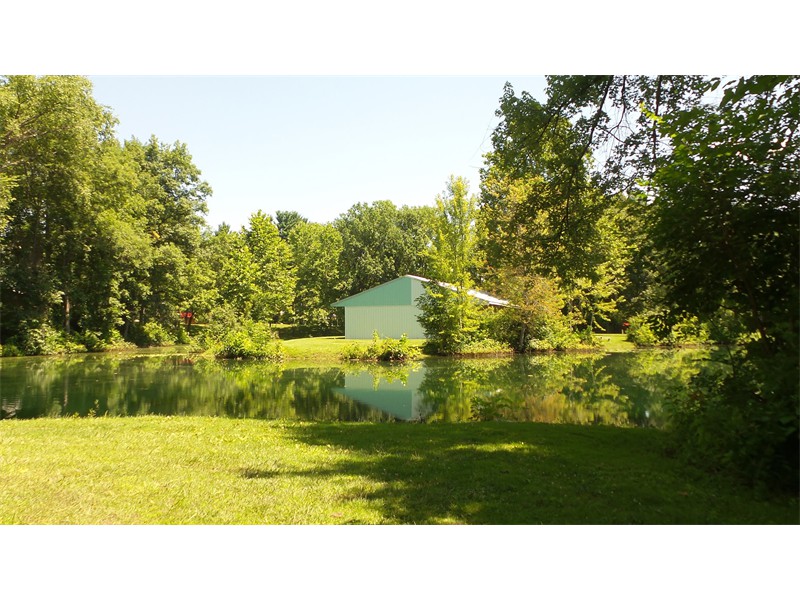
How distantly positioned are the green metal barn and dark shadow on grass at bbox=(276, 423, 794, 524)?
74.6 ft

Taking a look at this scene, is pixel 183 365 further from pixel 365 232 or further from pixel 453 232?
pixel 365 232

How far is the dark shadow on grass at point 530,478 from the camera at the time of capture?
12.8ft

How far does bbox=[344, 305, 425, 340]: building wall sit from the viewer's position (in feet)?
98.7

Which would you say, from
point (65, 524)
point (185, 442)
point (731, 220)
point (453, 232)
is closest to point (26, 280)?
point (453, 232)

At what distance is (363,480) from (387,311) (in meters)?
26.0

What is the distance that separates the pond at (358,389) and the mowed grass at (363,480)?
5.20 feet

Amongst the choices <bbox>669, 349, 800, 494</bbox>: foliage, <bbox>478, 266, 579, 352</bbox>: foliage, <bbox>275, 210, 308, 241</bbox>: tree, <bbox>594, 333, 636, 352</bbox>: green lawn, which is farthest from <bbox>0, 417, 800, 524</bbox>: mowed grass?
<bbox>275, 210, 308, 241</bbox>: tree

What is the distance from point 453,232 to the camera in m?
24.2

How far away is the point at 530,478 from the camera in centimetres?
476

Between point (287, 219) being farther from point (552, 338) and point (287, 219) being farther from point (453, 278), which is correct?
point (552, 338)

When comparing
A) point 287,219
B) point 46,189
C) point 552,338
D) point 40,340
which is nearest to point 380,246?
point 287,219

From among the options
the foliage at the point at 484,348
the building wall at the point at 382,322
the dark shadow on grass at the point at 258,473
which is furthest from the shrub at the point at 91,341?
the dark shadow on grass at the point at 258,473

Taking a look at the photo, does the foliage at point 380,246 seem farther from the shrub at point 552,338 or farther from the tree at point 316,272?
the shrub at point 552,338

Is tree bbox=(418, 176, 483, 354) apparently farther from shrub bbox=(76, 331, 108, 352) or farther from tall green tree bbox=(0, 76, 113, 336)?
shrub bbox=(76, 331, 108, 352)
